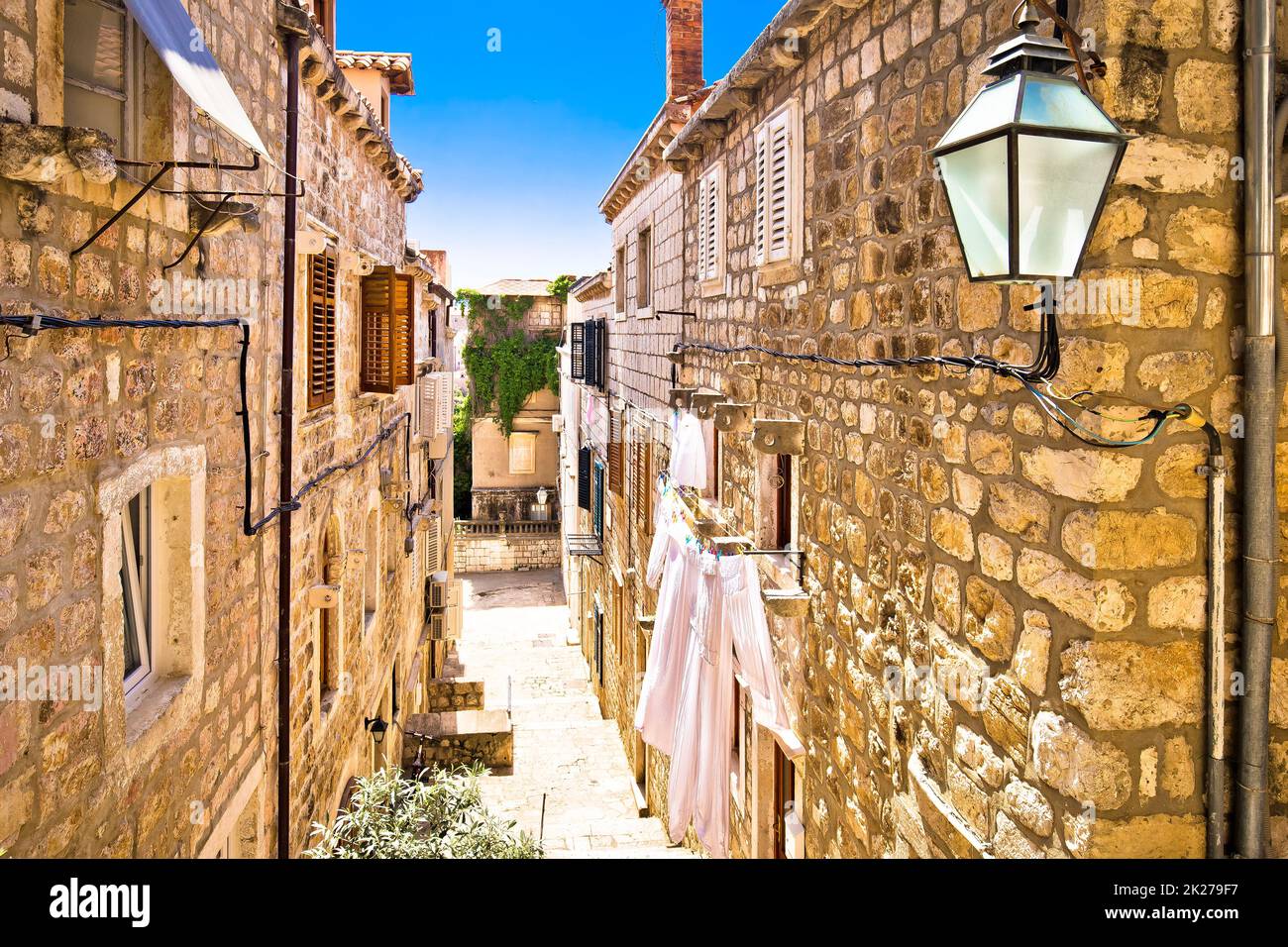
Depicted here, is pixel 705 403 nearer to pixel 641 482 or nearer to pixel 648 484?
pixel 648 484

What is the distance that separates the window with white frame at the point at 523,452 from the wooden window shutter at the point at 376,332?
22.9m

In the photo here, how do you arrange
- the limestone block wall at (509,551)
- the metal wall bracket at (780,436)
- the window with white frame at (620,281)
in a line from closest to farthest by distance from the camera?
1. the metal wall bracket at (780,436)
2. the window with white frame at (620,281)
3. the limestone block wall at (509,551)

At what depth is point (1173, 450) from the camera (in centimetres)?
264

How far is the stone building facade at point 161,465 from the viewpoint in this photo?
2.92m

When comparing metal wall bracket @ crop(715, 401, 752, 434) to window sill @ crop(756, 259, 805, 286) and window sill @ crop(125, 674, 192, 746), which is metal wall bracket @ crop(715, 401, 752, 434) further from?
window sill @ crop(125, 674, 192, 746)

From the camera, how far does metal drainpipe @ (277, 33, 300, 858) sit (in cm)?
632

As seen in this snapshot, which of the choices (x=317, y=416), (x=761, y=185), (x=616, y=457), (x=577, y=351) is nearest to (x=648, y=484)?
(x=616, y=457)

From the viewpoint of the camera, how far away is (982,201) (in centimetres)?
255

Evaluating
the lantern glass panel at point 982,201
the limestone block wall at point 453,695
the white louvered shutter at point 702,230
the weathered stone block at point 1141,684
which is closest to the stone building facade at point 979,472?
the weathered stone block at point 1141,684

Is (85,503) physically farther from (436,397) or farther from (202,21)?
(436,397)

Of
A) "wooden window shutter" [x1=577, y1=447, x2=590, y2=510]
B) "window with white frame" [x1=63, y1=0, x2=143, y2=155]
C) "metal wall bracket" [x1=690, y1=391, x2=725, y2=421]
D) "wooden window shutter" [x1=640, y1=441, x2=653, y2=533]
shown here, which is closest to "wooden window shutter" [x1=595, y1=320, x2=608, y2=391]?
"wooden window shutter" [x1=577, y1=447, x2=590, y2=510]

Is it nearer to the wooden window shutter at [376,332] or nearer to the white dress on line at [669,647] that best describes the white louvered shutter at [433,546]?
the wooden window shutter at [376,332]

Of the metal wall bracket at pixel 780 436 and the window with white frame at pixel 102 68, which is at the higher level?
the window with white frame at pixel 102 68
